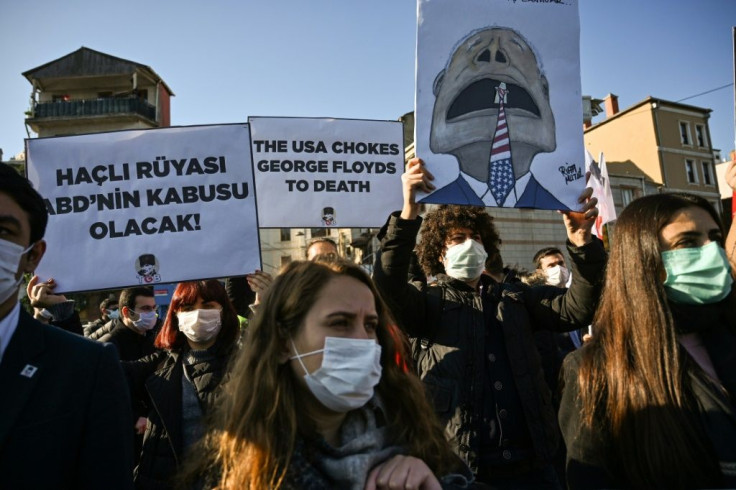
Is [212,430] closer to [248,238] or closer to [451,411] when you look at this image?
[451,411]

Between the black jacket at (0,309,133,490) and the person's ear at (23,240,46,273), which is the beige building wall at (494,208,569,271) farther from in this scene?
the black jacket at (0,309,133,490)

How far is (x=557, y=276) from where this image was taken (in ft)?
18.6

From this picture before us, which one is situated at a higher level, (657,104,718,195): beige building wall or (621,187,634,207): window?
(657,104,718,195): beige building wall

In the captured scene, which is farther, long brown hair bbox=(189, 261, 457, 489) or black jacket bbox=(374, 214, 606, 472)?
black jacket bbox=(374, 214, 606, 472)

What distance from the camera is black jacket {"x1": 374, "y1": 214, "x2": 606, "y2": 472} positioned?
2.65 metres

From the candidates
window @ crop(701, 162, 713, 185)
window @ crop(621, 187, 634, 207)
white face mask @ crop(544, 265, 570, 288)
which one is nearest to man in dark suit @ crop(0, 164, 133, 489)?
white face mask @ crop(544, 265, 570, 288)

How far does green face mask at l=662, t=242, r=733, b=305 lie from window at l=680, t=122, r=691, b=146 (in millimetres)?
43772

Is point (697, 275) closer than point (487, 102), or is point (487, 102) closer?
point (697, 275)

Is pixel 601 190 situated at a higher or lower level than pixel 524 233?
lower

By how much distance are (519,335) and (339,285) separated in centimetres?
123

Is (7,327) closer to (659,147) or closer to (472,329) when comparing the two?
(472,329)

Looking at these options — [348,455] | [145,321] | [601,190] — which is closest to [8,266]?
[348,455]

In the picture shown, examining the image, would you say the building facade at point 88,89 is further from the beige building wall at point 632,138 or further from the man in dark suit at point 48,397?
the man in dark suit at point 48,397

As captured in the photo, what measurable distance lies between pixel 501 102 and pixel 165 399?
263 centimetres
